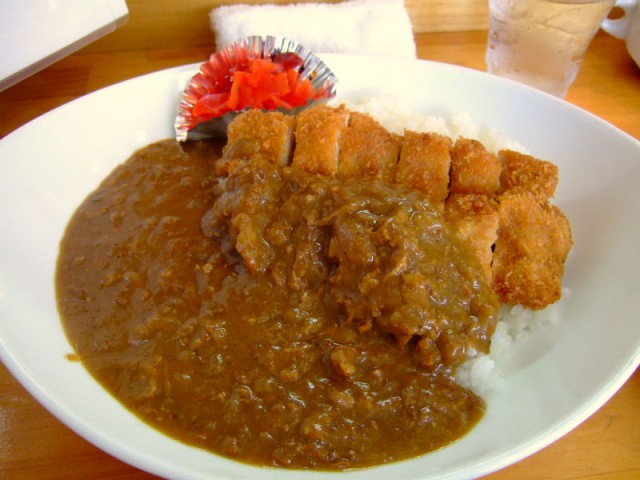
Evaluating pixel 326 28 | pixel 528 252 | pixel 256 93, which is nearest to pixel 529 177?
pixel 528 252

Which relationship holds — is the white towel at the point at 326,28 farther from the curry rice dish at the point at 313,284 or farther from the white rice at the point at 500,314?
the curry rice dish at the point at 313,284

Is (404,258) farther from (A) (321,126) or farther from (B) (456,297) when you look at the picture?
(A) (321,126)

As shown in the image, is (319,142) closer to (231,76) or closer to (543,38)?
(231,76)

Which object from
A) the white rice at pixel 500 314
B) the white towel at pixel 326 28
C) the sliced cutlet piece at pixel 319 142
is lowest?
the white rice at pixel 500 314

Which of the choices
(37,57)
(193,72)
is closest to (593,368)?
(193,72)

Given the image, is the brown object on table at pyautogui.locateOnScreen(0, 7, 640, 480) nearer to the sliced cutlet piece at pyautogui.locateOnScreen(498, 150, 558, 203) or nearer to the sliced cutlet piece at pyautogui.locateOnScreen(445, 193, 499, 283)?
the sliced cutlet piece at pyautogui.locateOnScreen(445, 193, 499, 283)

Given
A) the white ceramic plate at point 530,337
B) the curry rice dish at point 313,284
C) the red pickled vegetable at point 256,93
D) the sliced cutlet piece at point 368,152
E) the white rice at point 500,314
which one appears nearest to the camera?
the white ceramic plate at point 530,337

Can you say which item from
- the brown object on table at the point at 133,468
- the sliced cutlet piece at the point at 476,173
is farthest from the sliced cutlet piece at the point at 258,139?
the brown object on table at the point at 133,468
